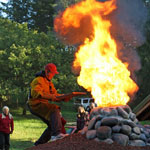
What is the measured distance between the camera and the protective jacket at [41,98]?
861 cm

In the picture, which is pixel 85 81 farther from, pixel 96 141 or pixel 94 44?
pixel 96 141

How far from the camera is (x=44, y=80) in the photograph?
28.9 feet

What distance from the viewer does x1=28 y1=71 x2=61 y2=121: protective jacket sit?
28.2ft

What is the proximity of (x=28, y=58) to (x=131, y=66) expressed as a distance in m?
8.52

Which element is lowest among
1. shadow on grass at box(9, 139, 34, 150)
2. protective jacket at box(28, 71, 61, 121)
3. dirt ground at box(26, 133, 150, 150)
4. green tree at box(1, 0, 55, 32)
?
shadow on grass at box(9, 139, 34, 150)

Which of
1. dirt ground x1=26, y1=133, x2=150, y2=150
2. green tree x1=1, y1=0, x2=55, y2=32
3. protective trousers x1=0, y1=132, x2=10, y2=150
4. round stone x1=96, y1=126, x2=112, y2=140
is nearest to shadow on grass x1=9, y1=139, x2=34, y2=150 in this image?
protective trousers x1=0, y1=132, x2=10, y2=150

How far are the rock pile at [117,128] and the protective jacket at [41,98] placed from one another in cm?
105

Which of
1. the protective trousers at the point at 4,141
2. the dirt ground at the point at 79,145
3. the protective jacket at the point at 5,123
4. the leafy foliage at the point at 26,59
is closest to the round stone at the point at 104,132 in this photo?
the dirt ground at the point at 79,145

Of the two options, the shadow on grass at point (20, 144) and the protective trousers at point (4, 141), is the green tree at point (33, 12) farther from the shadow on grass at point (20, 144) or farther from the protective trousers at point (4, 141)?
the protective trousers at point (4, 141)

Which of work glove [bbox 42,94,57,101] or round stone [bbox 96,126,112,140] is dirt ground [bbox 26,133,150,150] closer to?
round stone [bbox 96,126,112,140]

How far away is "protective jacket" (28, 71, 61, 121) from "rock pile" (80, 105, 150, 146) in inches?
41.2

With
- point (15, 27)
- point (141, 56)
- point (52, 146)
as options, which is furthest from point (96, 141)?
point (15, 27)

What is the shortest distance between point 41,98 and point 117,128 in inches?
79.6

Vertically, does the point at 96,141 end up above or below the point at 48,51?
below
